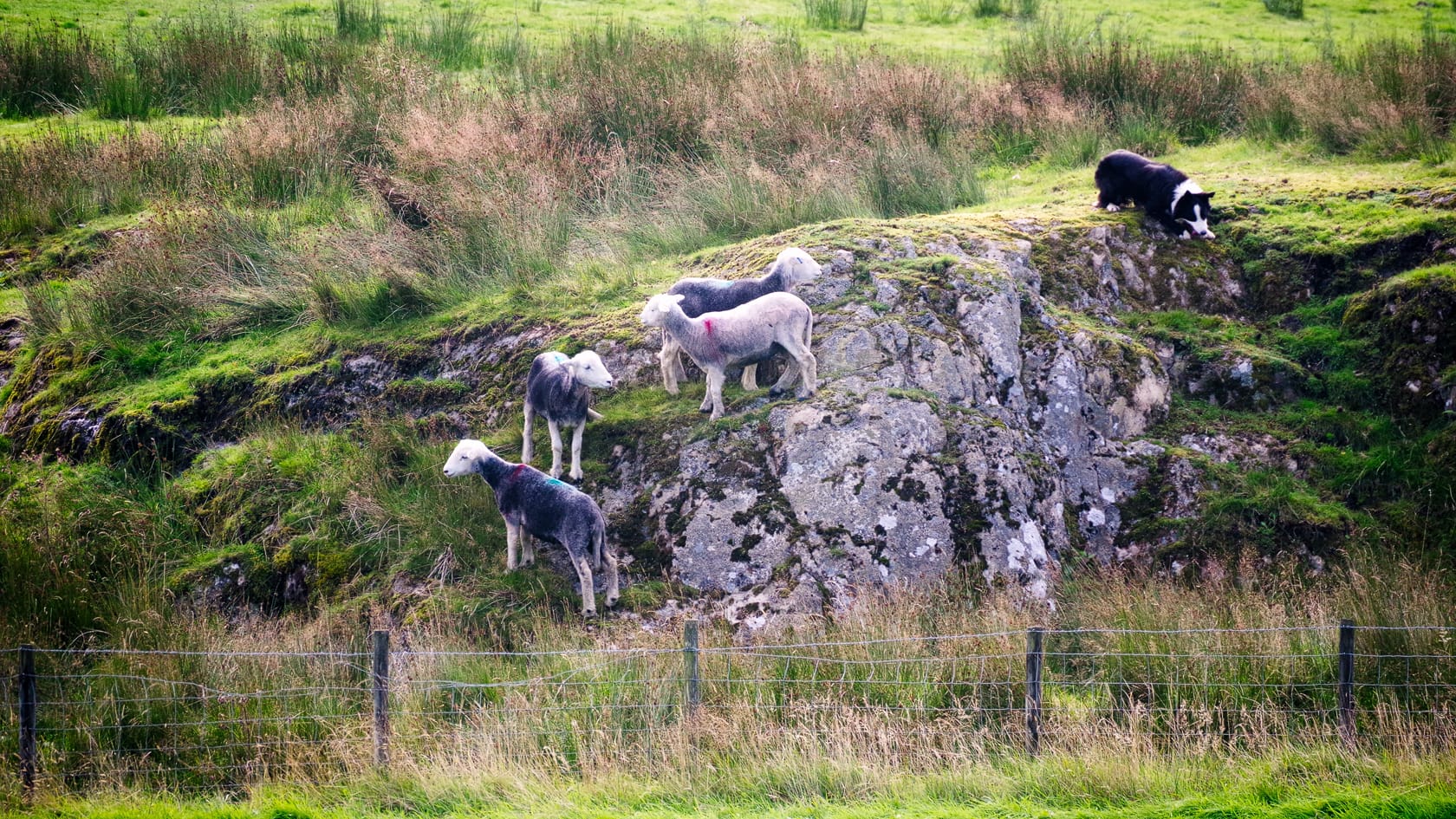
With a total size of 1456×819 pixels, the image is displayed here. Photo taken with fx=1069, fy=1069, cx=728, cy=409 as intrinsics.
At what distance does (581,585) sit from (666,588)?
73 centimetres

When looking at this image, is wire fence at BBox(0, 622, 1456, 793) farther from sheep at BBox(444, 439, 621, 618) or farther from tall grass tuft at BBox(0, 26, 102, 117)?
tall grass tuft at BBox(0, 26, 102, 117)

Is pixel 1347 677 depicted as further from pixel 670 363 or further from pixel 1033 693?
pixel 670 363

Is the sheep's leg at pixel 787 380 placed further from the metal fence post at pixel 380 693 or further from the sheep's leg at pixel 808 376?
the metal fence post at pixel 380 693

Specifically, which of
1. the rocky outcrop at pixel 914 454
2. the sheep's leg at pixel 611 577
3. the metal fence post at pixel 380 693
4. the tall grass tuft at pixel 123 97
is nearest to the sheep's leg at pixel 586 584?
the sheep's leg at pixel 611 577

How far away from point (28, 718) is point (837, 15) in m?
22.9

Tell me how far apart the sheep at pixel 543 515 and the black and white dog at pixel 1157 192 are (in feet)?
25.7

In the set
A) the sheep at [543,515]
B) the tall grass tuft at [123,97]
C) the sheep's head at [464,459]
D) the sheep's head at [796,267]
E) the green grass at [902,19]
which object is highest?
the green grass at [902,19]

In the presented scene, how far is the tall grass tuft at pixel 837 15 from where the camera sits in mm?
25297

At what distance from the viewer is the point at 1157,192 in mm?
12727

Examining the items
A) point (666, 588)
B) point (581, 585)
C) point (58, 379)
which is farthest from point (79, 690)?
point (58, 379)

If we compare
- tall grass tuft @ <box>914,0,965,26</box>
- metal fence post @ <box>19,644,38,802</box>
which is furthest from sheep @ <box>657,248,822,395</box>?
tall grass tuft @ <box>914,0,965,26</box>

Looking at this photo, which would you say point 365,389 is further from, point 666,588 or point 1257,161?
point 1257,161

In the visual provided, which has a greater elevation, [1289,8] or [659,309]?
[1289,8]

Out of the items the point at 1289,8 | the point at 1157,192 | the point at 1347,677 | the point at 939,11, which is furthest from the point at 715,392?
the point at 1289,8
